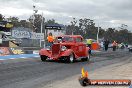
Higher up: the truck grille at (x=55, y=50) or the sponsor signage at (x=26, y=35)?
the sponsor signage at (x=26, y=35)

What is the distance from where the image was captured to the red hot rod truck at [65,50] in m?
21.9

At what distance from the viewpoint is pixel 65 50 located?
21.8m

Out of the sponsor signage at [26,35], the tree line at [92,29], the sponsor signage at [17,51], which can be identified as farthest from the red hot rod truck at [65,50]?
the tree line at [92,29]

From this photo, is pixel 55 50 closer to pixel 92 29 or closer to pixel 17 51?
pixel 17 51

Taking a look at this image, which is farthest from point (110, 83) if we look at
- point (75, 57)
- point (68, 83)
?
point (75, 57)

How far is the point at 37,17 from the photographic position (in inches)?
3442

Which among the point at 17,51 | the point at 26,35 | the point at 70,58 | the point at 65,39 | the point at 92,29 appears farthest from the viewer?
the point at 92,29

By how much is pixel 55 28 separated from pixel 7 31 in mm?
5268

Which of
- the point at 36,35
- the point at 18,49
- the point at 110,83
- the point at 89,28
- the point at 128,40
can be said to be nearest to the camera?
the point at 110,83

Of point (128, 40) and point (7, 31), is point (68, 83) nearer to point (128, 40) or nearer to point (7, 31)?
point (7, 31)

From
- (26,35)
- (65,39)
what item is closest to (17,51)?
(65,39)

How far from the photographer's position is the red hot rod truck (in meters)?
21.9

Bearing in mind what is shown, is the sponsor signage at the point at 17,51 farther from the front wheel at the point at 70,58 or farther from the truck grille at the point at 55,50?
the front wheel at the point at 70,58

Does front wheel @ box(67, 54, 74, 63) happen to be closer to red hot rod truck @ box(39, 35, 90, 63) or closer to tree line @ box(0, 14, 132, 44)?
red hot rod truck @ box(39, 35, 90, 63)
